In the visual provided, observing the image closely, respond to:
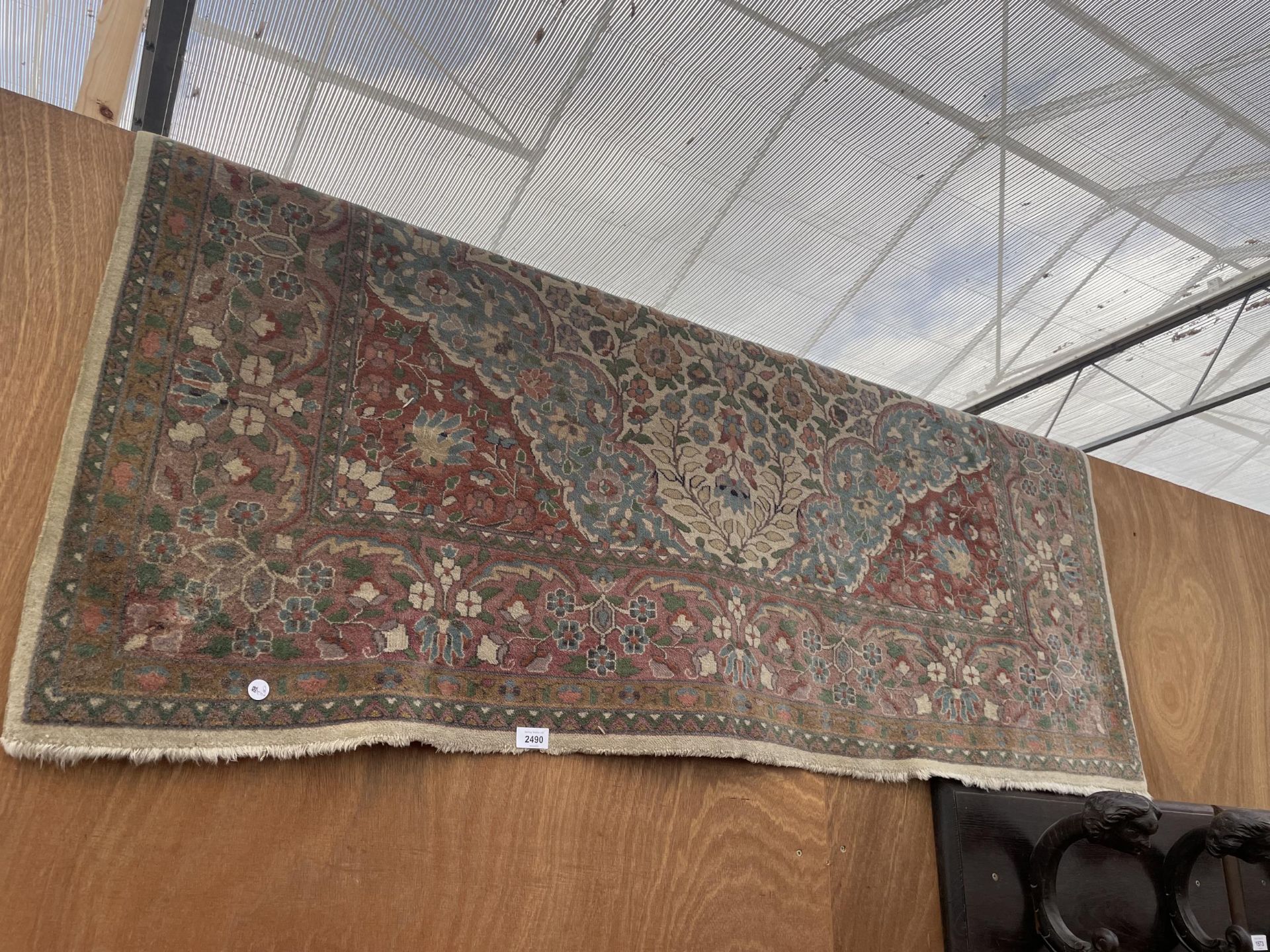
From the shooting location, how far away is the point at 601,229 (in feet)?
14.9

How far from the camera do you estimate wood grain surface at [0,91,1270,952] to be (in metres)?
1.42

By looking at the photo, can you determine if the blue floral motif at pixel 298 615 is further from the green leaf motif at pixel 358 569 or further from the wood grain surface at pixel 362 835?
the wood grain surface at pixel 362 835

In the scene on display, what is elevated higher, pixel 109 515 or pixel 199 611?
pixel 109 515

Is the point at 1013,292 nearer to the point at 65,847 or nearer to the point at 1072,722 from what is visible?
the point at 1072,722

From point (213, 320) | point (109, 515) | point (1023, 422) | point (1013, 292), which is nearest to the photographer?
point (109, 515)

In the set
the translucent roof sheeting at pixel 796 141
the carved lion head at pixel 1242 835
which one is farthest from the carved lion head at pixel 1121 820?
the translucent roof sheeting at pixel 796 141

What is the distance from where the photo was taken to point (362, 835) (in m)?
1.61

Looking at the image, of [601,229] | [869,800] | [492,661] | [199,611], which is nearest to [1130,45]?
[601,229]

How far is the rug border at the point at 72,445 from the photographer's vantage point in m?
1.38

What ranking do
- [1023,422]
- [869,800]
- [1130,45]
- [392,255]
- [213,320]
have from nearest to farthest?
[213,320] → [392,255] → [869,800] → [1130,45] → [1023,422]

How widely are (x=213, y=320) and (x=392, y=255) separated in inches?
16.7

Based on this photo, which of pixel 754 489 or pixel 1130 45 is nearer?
pixel 754 489

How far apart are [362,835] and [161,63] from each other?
2.92 m

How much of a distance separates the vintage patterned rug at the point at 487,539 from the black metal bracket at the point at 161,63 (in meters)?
1.60
